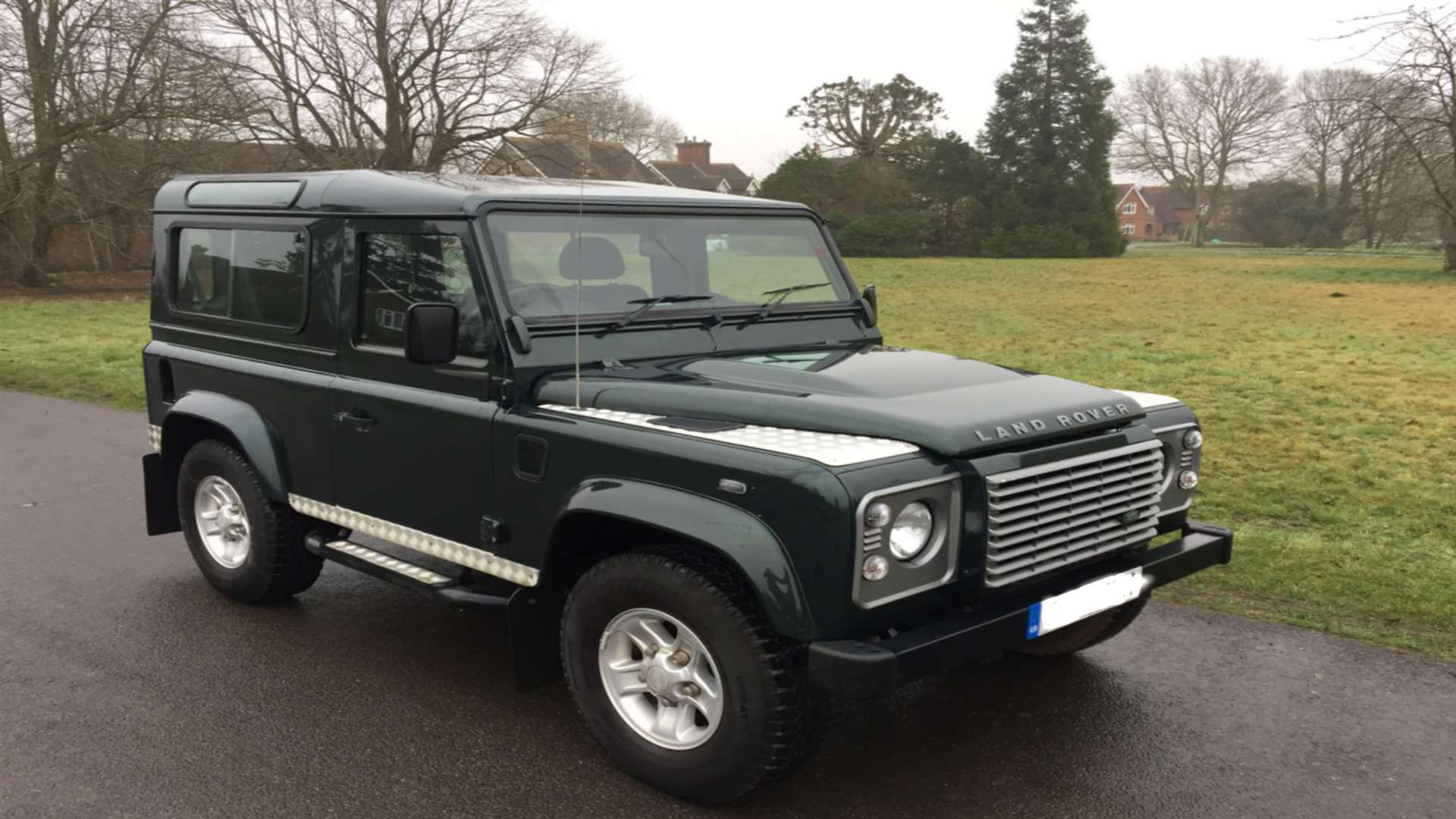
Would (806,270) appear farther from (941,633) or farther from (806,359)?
(941,633)

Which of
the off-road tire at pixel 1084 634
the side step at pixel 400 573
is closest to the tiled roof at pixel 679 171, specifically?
the side step at pixel 400 573

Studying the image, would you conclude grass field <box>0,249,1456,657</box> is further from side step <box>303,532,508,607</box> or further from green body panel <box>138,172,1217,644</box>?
side step <box>303,532,508,607</box>

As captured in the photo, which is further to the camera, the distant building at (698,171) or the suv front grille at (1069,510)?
the distant building at (698,171)

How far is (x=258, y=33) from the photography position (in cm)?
2978

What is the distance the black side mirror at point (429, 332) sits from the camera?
3723 mm

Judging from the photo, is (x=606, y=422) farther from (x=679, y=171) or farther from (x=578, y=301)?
(x=679, y=171)

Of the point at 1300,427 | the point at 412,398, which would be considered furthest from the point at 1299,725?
the point at 1300,427

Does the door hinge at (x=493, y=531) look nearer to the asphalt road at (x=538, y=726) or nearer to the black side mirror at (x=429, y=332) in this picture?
the black side mirror at (x=429, y=332)

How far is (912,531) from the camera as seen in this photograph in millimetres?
3178

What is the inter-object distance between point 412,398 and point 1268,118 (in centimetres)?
7615

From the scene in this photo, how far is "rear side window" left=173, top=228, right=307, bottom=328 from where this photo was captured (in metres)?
4.75

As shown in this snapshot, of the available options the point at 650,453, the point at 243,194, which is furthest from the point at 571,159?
the point at 650,453

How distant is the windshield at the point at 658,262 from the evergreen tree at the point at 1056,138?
4619cm

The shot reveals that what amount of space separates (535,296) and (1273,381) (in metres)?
11.2
